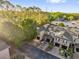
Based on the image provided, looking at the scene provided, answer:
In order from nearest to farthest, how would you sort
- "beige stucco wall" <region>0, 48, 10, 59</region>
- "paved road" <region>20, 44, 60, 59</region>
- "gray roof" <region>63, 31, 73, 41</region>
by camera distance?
"beige stucco wall" <region>0, 48, 10, 59</region> < "paved road" <region>20, 44, 60, 59</region> < "gray roof" <region>63, 31, 73, 41</region>

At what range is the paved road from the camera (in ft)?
31.2

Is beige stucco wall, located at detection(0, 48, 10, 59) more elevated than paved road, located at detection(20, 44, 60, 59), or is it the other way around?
beige stucco wall, located at detection(0, 48, 10, 59)

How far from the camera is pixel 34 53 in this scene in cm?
994

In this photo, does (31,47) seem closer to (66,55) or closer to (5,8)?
(66,55)

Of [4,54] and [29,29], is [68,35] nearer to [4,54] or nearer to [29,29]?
[29,29]

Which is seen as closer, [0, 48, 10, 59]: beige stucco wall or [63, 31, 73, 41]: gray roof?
[0, 48, 10, 59]: beige stucco wall

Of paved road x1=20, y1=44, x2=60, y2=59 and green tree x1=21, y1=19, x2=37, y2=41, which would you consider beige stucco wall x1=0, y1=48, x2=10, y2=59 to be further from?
green tree x1=21, y1=19, x2=37, y2=41

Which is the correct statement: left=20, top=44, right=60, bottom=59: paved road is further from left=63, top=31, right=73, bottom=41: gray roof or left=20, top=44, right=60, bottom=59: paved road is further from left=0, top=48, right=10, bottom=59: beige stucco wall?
left=0, top=48, right=10, bottom=59: beige stucco wall

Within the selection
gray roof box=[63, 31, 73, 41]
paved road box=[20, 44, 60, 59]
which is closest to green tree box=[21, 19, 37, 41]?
paved road box=[20, 44, 60, 59]

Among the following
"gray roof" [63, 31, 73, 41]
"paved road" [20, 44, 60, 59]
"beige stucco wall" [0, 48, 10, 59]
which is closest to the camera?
"beige stucco wall" [0, 48, 10, 59]

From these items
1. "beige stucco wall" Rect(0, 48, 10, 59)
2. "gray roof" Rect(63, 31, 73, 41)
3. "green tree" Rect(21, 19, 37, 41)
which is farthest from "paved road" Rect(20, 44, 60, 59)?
"beige stucco wall" Rect(0, 48, 10, 59)

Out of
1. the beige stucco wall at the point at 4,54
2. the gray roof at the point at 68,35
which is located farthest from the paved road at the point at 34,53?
the beige stucco wall at the point at 4,54

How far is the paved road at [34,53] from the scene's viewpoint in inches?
375

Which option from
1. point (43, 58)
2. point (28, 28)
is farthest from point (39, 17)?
point (43, 58)
